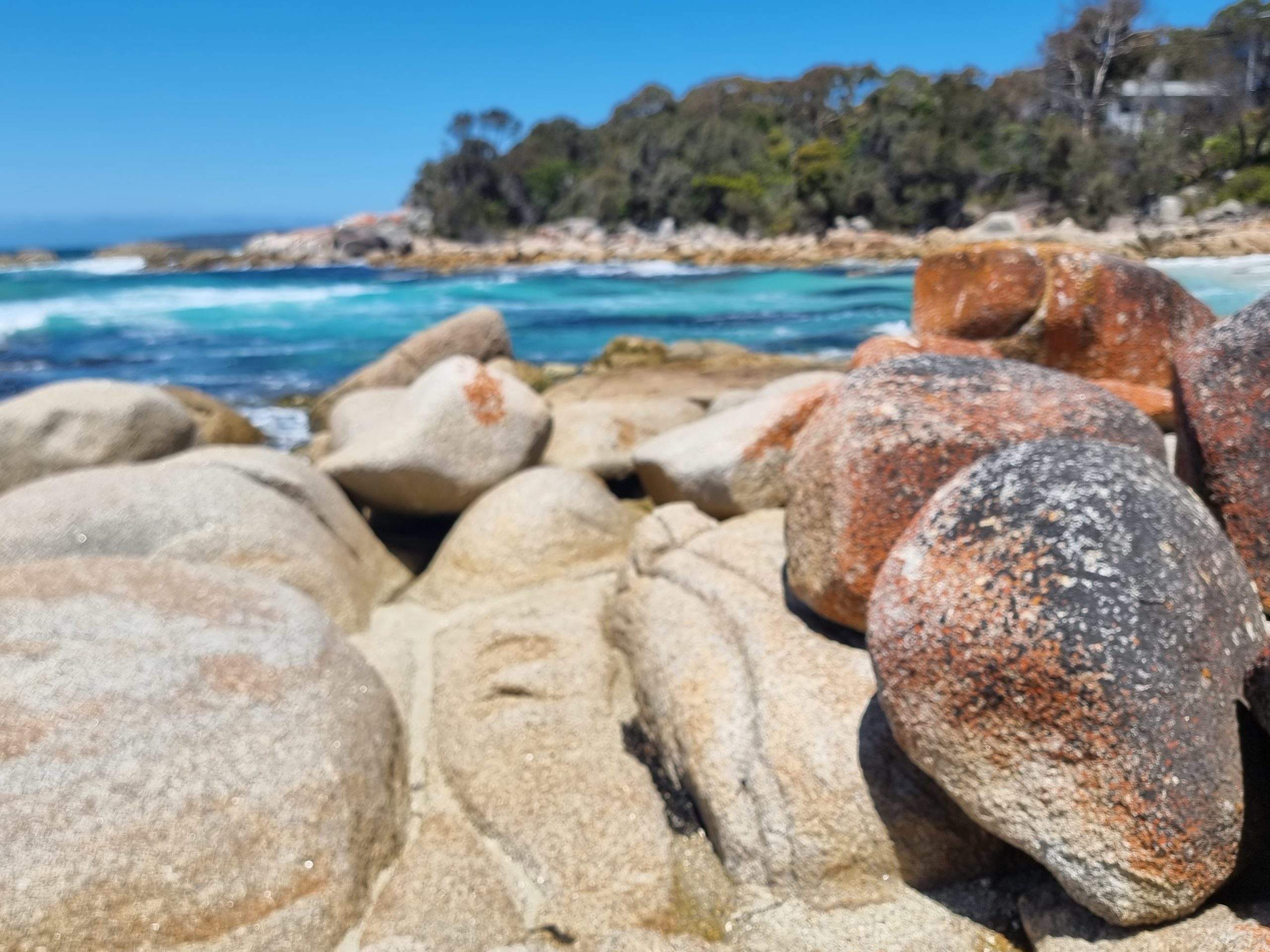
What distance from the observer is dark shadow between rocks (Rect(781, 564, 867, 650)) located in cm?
318

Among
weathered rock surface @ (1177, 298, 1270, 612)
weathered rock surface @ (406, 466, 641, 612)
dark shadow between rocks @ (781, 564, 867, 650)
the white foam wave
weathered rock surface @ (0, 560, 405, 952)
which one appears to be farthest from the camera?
the white foam wave

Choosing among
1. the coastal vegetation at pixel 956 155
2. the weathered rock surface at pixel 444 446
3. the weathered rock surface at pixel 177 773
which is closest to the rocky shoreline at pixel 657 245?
the coastal vegetation at pixel 956 155

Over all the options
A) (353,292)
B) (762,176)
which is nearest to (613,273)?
(353,292)

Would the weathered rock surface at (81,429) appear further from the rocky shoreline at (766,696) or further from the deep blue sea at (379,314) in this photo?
the deep blue sea at (379,314)

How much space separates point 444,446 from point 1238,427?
376 centimetres

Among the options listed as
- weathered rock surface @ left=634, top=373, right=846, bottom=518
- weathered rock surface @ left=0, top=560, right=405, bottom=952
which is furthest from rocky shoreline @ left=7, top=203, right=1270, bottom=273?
weathered rock surface @ left=0, top=560, right=405, bottom=952

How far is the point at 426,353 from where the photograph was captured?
30.9 feet

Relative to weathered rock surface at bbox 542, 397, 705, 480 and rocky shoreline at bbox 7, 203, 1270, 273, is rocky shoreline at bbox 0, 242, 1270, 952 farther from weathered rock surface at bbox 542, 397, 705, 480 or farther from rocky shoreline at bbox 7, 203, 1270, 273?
rocky shoreline at bbox 7, 203, 1270, 273

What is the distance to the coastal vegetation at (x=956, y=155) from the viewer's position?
113 feet

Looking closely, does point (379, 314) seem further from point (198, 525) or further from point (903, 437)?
point (903, 437)

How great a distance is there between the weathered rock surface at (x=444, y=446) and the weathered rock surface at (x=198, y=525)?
0.52 metres

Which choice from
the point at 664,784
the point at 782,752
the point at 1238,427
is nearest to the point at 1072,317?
the point at 1238,427

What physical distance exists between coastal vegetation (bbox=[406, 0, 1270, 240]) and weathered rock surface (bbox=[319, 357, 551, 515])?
33156 mm

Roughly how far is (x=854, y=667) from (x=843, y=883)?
A: 0.65 m
